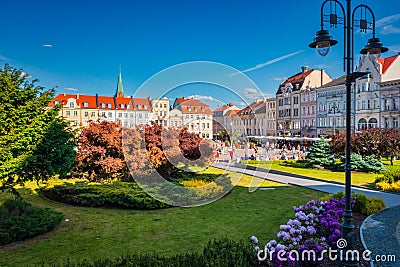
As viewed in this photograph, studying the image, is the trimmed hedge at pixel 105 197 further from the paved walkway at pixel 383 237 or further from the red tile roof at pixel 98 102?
the red tile roof at pixel 98 102

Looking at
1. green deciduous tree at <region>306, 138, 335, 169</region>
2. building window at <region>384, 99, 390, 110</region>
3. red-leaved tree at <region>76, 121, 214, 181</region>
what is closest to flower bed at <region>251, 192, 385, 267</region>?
red-leaved tree at <region>76, 121, 214, 181</region>

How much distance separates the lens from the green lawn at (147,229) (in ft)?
23.6

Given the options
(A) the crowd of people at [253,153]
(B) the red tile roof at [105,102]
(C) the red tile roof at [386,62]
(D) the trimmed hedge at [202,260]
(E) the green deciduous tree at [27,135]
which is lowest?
(D) the trimmed hedge at [202,260]

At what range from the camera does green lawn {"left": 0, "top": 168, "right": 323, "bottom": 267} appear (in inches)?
283

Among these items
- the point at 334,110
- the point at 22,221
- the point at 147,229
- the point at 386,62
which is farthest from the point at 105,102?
the point at 147,229

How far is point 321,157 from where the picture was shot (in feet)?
83.1

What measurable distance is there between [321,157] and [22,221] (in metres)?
22.7

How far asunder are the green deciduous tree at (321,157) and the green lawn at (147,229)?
13.4 metres

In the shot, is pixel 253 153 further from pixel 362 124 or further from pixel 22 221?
pixel 22 221

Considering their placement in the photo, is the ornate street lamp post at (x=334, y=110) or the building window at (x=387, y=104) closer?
the building window at (x=387, y=104)

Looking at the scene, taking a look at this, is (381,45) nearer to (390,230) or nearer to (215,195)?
(390,230)

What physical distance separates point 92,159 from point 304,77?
177 feet

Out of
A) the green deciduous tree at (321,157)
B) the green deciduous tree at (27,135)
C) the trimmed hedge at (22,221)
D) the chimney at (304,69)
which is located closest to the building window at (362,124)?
the chimney at (304,69)

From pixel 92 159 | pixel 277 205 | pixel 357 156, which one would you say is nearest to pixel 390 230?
pixel 277 205
